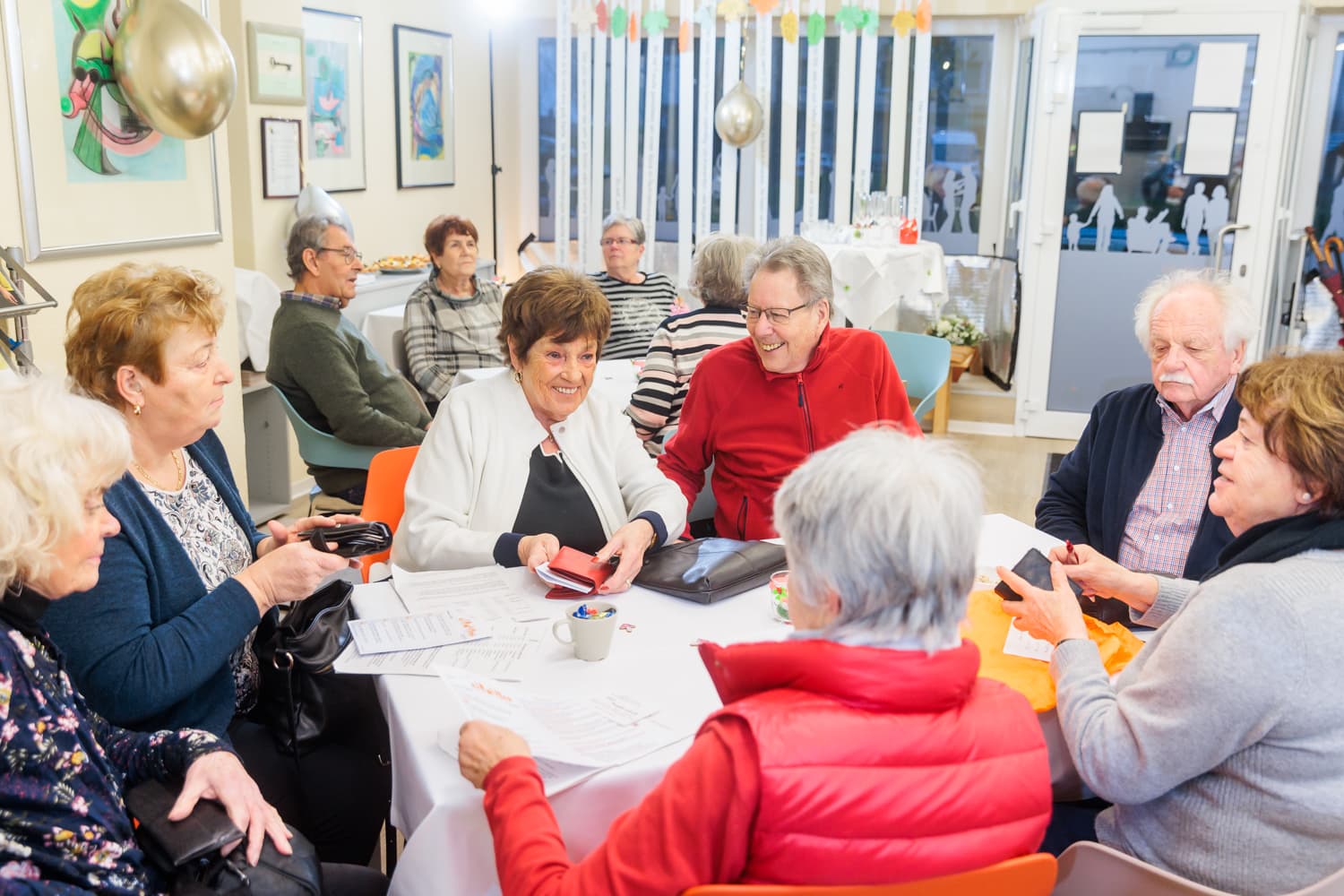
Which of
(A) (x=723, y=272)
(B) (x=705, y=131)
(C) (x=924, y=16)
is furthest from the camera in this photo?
(B) (x=705, y=131)

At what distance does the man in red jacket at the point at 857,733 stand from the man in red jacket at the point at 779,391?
1.51 meters

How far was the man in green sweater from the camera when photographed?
12.2 feet

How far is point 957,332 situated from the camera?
647cm

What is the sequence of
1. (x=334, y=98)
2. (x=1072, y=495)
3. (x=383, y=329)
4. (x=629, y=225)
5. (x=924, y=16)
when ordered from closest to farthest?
(x=1072, y=495) → (x=629, y=225) → (x=383, y=329) → (x=334, y=98) → (x=924, y=16)

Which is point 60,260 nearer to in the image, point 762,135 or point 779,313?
point 779,313

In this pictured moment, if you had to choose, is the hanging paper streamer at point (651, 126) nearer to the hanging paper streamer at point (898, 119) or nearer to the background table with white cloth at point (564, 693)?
the hanging paper streamer at point (898, 119)

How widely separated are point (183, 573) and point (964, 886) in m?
1.25

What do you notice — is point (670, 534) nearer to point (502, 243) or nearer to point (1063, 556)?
point (1063, 556)

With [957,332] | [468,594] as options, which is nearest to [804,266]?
[468,594]

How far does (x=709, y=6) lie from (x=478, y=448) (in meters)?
4.89

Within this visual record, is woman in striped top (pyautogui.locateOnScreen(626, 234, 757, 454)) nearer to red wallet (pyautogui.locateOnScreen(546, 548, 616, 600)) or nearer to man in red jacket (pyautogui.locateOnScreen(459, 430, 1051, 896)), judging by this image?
red wallet (pyautogui.locateOnScreen(546, 548, 616, 600))

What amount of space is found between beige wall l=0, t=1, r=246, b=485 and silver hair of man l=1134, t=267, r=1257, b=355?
2.45m

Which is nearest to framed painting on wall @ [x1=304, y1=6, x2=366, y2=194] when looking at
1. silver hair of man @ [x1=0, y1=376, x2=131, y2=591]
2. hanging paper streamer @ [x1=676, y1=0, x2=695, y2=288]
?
hanging paper streamer @ [x1=676, y1=0, x2=695, y2=288]

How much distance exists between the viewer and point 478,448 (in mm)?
2266
